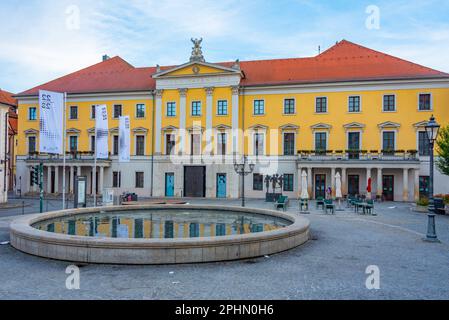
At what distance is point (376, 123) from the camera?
1457 inches

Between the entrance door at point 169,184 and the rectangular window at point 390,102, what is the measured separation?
23.3 m

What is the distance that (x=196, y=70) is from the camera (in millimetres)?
40562

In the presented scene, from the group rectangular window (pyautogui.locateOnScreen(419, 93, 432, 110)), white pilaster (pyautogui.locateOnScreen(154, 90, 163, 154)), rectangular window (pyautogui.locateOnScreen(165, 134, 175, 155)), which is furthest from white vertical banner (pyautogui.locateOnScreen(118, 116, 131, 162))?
rectangular window (pyautogui.locateOnScreen(419, 93, 432, 110))

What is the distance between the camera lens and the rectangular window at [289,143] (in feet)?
129

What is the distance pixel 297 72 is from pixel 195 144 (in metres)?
13.7

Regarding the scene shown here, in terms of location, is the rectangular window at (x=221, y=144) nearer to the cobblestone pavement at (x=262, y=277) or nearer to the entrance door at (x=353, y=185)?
the entrance door at (x=353, y=185)

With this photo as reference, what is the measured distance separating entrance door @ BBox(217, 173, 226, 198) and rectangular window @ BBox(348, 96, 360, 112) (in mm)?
14712

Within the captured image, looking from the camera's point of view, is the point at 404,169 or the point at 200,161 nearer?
the point at 404,169

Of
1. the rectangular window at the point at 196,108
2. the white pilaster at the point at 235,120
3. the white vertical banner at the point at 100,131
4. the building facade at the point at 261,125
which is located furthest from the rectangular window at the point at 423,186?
the white vertical banner at the point at 100,131

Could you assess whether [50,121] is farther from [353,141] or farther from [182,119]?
[353,141]

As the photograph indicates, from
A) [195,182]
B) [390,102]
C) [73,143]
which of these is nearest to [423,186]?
[390,102]
